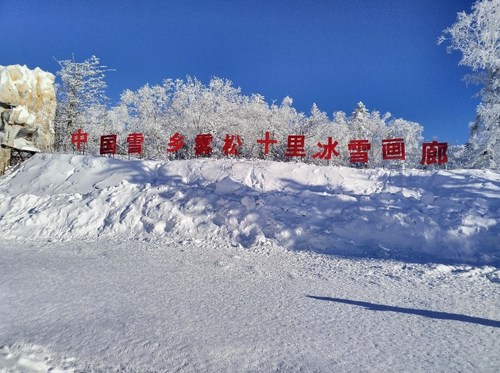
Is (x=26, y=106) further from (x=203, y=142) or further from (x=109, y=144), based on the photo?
(x=203, y=142)

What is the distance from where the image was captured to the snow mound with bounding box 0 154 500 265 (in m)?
9.41

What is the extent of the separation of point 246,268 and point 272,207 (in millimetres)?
4212

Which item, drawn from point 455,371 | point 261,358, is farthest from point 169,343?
point 455,371

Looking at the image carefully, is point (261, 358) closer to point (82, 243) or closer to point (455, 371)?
point (455, 371)

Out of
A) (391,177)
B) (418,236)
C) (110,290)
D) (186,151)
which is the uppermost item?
(186,151)

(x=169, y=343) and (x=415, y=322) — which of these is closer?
(x=169, y=343)

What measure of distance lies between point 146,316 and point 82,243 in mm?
6640

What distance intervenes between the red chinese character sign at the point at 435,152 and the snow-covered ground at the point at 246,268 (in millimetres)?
3300

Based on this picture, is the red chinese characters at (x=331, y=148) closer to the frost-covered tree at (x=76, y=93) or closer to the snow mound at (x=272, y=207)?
the snow mound at (x=272, y=207)

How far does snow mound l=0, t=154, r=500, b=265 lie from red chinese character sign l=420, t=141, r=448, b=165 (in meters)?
3.15

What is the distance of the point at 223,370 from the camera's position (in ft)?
11.6

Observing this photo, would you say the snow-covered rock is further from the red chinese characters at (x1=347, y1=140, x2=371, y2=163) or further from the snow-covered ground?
the red chinese characters at (x1=347, y1=140, x2=371, y2=163)

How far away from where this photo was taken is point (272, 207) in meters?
11.7

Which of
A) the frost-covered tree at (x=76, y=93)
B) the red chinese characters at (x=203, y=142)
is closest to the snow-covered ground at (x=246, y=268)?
the red chinese characters at (x=203, y=142)
